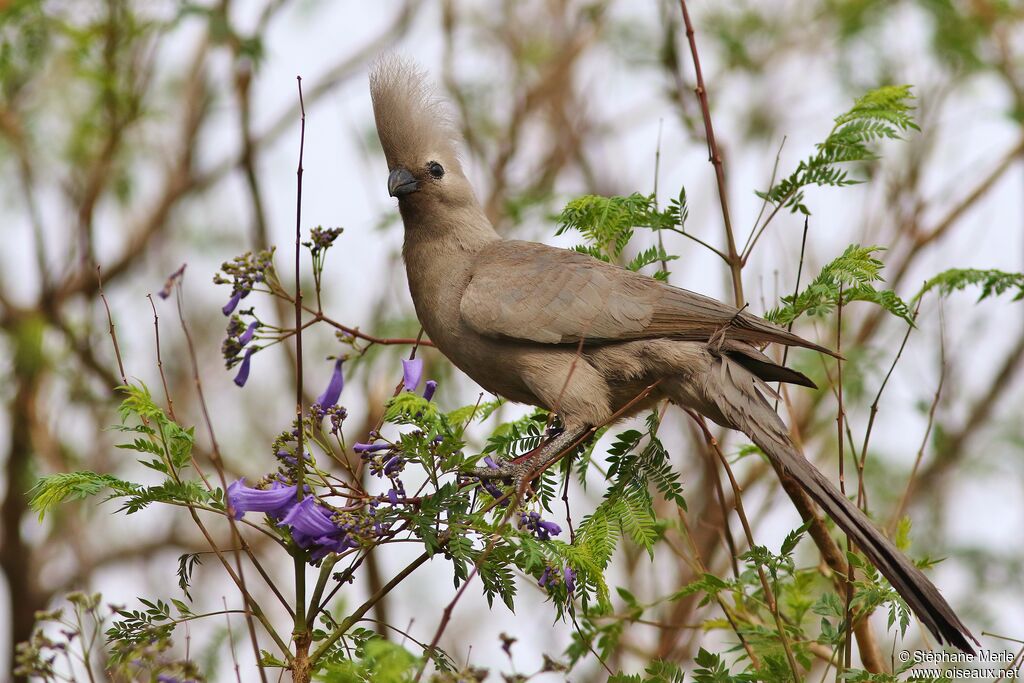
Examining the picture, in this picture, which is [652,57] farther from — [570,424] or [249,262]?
[249,262]

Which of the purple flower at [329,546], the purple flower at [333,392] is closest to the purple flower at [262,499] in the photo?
the purple flower at [329,546]

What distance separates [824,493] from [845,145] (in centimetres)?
114

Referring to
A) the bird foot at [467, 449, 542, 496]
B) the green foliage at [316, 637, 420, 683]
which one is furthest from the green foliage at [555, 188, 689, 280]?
the green foliage at [316, 637, 420, 683]

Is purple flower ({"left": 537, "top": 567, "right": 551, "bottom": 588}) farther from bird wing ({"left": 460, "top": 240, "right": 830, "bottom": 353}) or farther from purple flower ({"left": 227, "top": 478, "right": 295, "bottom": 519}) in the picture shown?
bird wing ({"left": 460, "top": 240, "right": 830, "bottom": 353})

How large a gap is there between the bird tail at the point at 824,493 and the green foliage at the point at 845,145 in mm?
608

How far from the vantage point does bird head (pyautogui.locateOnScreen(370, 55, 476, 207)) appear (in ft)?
13.8

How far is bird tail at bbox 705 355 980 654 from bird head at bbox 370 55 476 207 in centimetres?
145

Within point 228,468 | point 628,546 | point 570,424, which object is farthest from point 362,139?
point 570,424

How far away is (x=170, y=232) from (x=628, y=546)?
4445 mm

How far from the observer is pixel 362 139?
677 cm

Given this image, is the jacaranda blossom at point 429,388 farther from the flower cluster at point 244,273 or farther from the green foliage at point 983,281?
the green foliage at point 983,281

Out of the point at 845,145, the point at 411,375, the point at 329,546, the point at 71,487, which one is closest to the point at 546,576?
the point at 329,546

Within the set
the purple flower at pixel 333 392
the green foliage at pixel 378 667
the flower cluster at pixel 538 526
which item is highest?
the purple flower at pixel 333 392

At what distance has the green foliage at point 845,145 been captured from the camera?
341 cm
